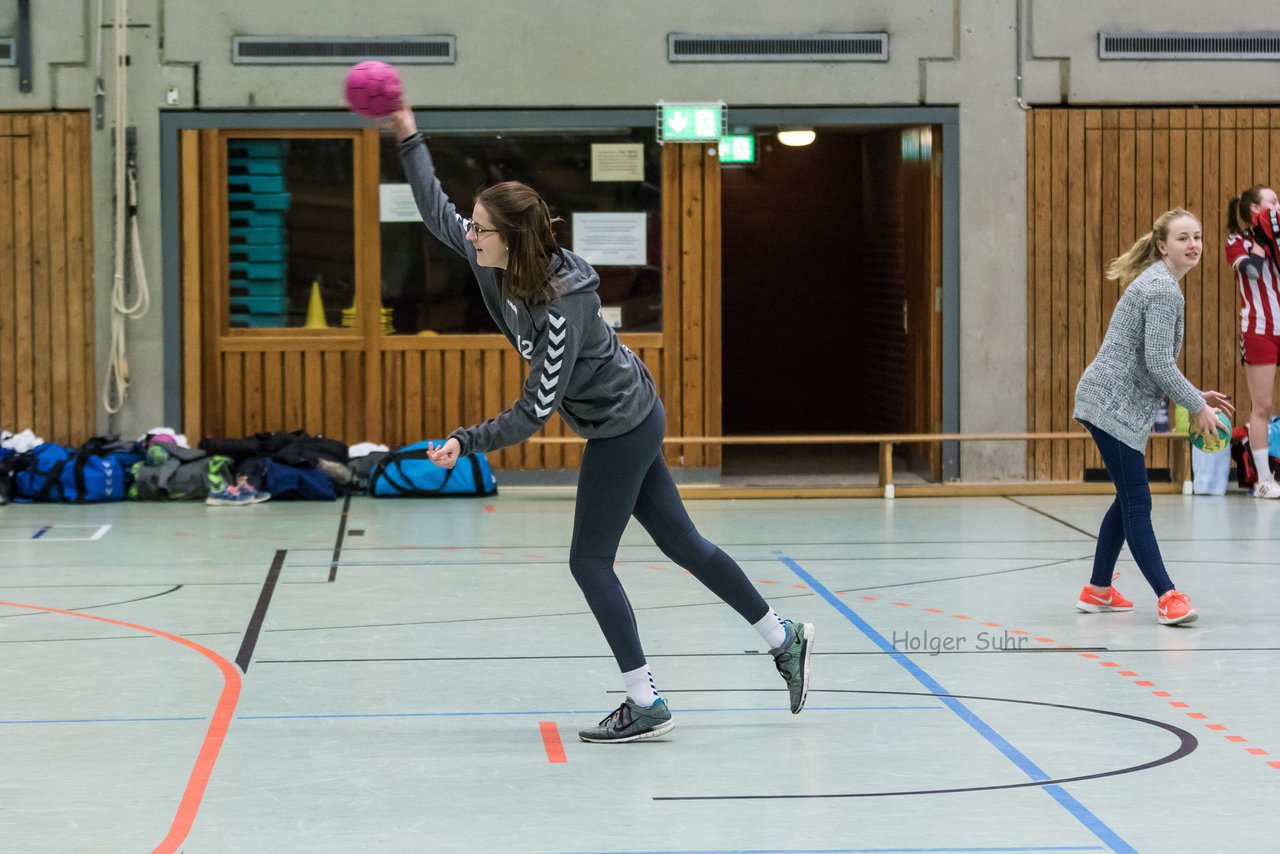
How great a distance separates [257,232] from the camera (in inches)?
486

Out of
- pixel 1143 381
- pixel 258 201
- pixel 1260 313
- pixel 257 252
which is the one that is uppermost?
pixel 258 201

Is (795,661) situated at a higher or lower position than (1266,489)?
lower

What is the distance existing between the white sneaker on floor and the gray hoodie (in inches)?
293

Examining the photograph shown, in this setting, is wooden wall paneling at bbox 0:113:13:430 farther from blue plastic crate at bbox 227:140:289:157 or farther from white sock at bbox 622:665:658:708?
white sock at bbox 622:665:658:708

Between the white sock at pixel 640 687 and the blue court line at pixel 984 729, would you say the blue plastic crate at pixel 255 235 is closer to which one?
the blue court line at pixel 984 729

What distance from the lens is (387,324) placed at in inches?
488

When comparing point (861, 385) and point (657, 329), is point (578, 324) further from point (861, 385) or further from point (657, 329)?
point (861, 385)

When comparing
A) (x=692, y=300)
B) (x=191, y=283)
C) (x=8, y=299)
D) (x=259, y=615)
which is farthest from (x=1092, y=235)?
(x=8, y=299)

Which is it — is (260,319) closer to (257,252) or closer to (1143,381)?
(257,252)

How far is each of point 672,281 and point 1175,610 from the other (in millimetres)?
5989

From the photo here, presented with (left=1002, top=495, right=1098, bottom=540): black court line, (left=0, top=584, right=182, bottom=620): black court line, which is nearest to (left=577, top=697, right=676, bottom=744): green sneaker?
(left=0, top=584, right=182, bottom=620): black court line

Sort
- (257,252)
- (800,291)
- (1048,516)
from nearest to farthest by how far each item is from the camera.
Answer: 1. (1048,516)
2. (257,252)
3. (800,291)

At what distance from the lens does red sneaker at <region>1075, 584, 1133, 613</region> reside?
7445mm

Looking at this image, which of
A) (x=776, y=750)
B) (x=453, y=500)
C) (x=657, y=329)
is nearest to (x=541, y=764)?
(x=776, y=750)
